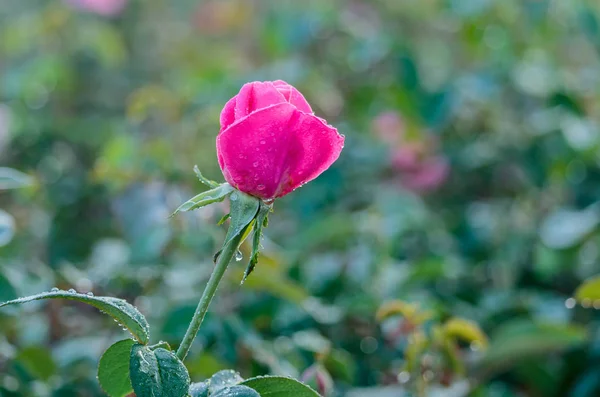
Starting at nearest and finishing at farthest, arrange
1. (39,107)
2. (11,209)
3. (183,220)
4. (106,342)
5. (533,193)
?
1. (106,342)
2. (183,220)
3. (533,193)
4. (11,209)
5. (39,107)

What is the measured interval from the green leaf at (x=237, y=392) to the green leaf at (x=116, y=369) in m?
0.07

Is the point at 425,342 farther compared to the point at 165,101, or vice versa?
the point at 165,101

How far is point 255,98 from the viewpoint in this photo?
0.51 meters

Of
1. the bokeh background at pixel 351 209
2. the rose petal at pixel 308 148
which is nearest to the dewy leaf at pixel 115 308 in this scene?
the rose petal at pixel 308 148

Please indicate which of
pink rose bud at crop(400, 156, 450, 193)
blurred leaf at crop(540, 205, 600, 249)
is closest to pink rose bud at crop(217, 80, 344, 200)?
blurred leaf at crop(540, 205, 600, 249)

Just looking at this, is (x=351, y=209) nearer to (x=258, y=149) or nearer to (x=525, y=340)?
(x=525, y=340)

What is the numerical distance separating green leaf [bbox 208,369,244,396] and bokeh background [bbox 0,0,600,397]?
16 cm

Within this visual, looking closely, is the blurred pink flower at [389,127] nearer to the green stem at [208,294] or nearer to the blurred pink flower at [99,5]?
the blurred pink flower at [99,5]

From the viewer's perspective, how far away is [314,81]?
162cm

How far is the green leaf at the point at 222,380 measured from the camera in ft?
1.61

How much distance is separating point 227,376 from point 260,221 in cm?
11

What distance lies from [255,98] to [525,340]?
0.60 m

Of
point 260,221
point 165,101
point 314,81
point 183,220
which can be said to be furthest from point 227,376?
point 314,81

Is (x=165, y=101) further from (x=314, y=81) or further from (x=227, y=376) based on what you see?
(x=227, y=376)
